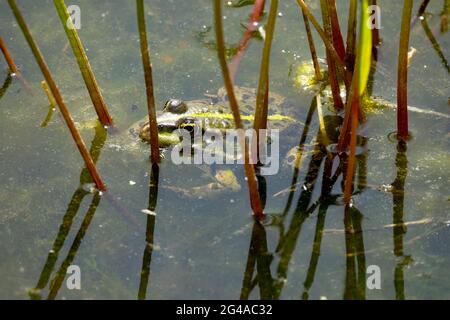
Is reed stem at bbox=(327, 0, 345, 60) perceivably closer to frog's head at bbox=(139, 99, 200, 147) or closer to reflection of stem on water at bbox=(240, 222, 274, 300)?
frog's head at bbox=(139, 99, 200, 147)

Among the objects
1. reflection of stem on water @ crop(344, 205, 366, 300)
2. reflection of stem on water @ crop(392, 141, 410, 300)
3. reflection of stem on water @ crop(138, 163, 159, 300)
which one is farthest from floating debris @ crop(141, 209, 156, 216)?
reflection of stem on water @ crop(392, 141, 410, 300)

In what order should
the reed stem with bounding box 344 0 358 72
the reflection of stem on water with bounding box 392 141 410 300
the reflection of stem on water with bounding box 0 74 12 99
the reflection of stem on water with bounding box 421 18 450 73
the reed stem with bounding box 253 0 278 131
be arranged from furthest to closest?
the reflection of stem on water with bounding box 421 18 450 73
the reflection of stem on water with bounding box 0 74 12 99
the reed stem with bounding box 344 0 358 72
the reflection of stem on water with bounding box 392 141 410 300
the reed stem with bounding box 253 0 278 131

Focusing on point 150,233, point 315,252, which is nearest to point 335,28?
point 315,252

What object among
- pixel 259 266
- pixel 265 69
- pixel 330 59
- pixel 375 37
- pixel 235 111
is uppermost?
pixel 375 37

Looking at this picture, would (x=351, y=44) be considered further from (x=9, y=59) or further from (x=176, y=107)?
(x=9, y=59)

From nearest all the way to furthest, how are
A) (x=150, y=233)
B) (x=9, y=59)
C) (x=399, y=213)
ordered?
(x=150, y=233) < (x=399, y=213) < (x=9, y=59)

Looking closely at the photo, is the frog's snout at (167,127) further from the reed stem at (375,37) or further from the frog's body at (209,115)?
the reed stem at (375,37)

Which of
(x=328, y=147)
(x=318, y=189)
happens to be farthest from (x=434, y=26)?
(x=318, y=189)
